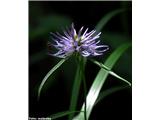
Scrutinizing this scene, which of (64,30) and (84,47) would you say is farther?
(64,30)

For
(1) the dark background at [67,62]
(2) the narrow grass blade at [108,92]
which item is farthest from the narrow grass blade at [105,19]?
(2) the narrow grass blade at [108,92]

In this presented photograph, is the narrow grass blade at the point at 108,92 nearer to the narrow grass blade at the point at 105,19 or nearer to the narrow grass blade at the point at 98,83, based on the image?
the narrow grass blade at the point at 98,83

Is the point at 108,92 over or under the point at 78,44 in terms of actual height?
under

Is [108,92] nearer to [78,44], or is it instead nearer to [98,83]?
[98,83]

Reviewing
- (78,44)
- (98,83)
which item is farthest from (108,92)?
(78,44)

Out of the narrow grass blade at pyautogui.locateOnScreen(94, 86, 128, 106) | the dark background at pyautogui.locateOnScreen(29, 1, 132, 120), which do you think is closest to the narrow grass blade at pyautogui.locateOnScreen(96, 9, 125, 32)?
the dark background at pyautogui.locateOnScreen(29, 1, 132, 120)

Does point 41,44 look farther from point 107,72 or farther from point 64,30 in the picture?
point 107,72
